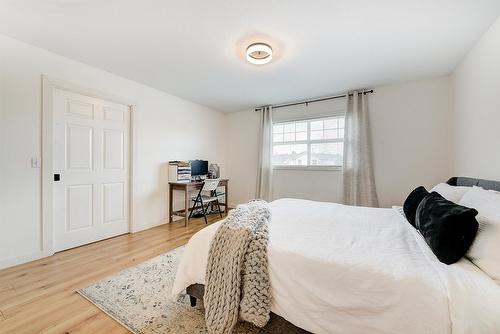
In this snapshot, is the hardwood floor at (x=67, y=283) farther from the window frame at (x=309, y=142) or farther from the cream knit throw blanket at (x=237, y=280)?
the window frame at (x=309, y=142)

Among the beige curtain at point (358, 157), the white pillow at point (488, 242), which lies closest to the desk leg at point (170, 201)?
the beige curtain at point (358, 157)

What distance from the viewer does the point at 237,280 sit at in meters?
1.19

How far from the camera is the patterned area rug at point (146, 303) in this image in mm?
1398

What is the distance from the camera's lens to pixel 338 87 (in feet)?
11.2

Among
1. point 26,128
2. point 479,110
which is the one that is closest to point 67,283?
point 26,128

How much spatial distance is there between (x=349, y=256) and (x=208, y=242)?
2.81 ft

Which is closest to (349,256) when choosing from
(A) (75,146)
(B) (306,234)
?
(B) (306,234)

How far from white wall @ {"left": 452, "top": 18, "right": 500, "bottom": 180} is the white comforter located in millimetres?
1368

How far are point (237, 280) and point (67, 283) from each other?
5.68ft

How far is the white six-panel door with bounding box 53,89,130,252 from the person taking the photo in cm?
256

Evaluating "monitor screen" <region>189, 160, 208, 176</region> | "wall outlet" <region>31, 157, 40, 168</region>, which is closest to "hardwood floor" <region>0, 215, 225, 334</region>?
"wall outlet" <region>31, 157, 40, 168</region>

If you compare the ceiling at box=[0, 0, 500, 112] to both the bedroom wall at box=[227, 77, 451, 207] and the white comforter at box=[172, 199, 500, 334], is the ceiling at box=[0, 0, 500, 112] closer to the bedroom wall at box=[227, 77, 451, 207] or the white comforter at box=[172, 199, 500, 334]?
the bedroom wall at box=[227, 77, 451, 207]

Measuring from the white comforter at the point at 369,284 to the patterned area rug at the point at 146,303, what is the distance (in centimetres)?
20

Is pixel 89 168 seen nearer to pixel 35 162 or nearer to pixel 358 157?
pixel 35 162
